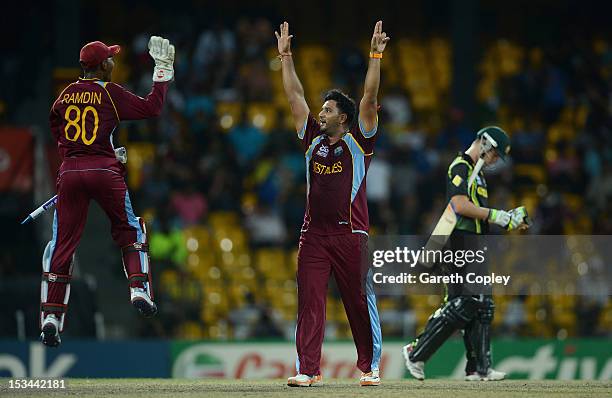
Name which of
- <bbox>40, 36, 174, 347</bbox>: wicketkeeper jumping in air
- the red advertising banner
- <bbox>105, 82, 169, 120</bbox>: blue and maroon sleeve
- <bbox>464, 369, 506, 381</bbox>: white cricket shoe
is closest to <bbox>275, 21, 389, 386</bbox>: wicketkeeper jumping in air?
<bbox>105, 82, 169, 120</bbox>: blue and maroon sleeve

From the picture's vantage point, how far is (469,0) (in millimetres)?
20891

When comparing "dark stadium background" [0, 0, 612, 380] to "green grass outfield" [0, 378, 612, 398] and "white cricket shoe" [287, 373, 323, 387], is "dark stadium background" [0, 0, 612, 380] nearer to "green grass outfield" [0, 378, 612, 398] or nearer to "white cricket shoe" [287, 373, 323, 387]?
"green grass outfield" [0, 378, 612, 398]

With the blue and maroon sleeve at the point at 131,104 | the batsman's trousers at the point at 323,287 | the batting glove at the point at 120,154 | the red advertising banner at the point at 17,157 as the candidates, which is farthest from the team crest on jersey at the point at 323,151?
the red advertising banner at the point at 17,157

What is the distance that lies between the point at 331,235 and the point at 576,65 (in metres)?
12.7

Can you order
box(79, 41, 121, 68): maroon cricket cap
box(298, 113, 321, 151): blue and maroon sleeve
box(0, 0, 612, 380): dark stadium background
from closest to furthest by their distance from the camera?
box(79, 41, 121, 68): maroon cricket cap → box(298, 113, 321, 151): blue and maroon sleeve → box(0, 0, 612, 380): dark stadium background

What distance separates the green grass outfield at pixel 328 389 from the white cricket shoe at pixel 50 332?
1.21 ft

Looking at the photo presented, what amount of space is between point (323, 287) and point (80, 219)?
1885 mm

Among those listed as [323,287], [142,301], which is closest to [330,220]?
[323,287]

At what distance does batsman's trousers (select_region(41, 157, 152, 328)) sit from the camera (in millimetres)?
10258

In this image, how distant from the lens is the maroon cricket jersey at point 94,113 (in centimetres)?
1024

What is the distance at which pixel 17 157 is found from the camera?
56.2 feet

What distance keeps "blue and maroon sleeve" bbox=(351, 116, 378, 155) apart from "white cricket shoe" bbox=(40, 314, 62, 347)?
2636 millimetres

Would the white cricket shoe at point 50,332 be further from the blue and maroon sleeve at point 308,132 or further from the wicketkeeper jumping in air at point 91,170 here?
the blue and maroon sleeve at point 308,132

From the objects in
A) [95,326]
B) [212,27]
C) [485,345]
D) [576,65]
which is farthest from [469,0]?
[485,345]
